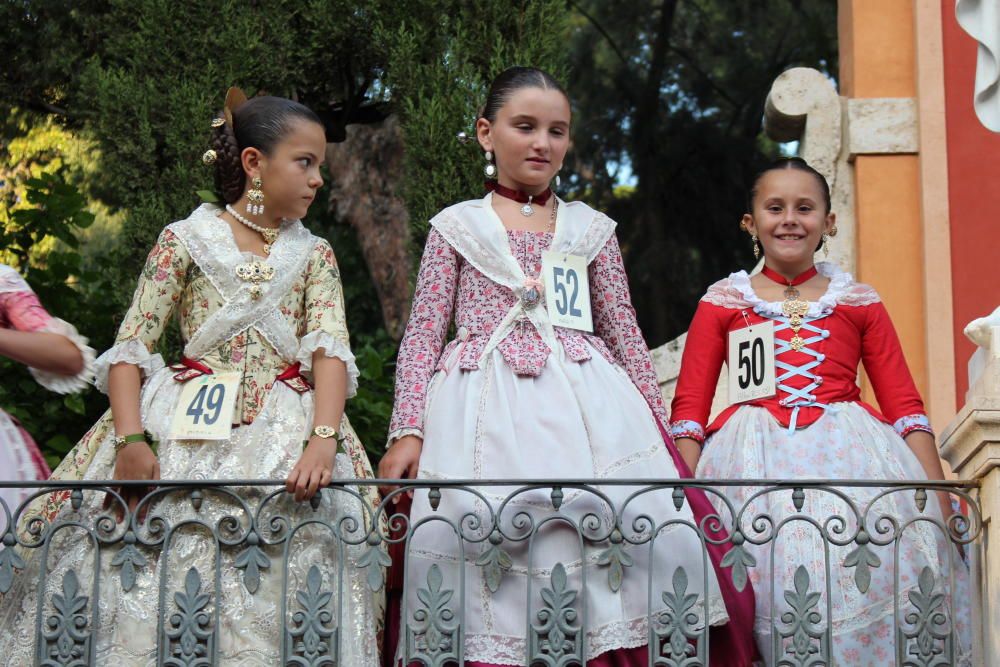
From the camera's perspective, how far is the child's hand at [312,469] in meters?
4.88

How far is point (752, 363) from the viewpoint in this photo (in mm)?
5496

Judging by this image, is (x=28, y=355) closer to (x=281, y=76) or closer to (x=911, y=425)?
(x=911, y=425)

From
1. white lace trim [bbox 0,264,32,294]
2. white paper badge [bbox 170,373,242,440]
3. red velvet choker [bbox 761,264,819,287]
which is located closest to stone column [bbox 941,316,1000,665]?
red velvet choker [bbox 761,264,819,287]

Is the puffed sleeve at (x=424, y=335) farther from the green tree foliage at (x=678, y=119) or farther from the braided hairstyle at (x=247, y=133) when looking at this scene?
the green tree foliage at (x=678, y=119)

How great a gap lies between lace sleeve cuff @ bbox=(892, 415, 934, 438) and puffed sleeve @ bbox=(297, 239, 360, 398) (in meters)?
1.62

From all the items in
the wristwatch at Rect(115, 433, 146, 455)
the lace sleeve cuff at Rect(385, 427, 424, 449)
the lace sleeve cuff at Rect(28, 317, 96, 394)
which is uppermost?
the lace sleeve cuff at Rect(28, 317, 96, 394)

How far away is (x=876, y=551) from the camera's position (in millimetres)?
5176

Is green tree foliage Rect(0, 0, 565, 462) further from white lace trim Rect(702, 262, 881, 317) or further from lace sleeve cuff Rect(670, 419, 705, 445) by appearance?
lace sleeve cuff Rect(670, 419, 705, 445)

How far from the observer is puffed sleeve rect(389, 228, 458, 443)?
5164mm

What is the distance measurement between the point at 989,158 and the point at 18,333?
3.99m

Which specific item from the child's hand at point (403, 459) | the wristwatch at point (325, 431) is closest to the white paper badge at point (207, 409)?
the wristwatch at point (325, 431)

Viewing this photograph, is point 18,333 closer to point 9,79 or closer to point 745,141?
point 9,79

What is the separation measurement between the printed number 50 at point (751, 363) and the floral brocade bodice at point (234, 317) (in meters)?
1.19

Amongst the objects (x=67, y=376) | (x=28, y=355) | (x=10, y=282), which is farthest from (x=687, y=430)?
(x=10, y=282)
